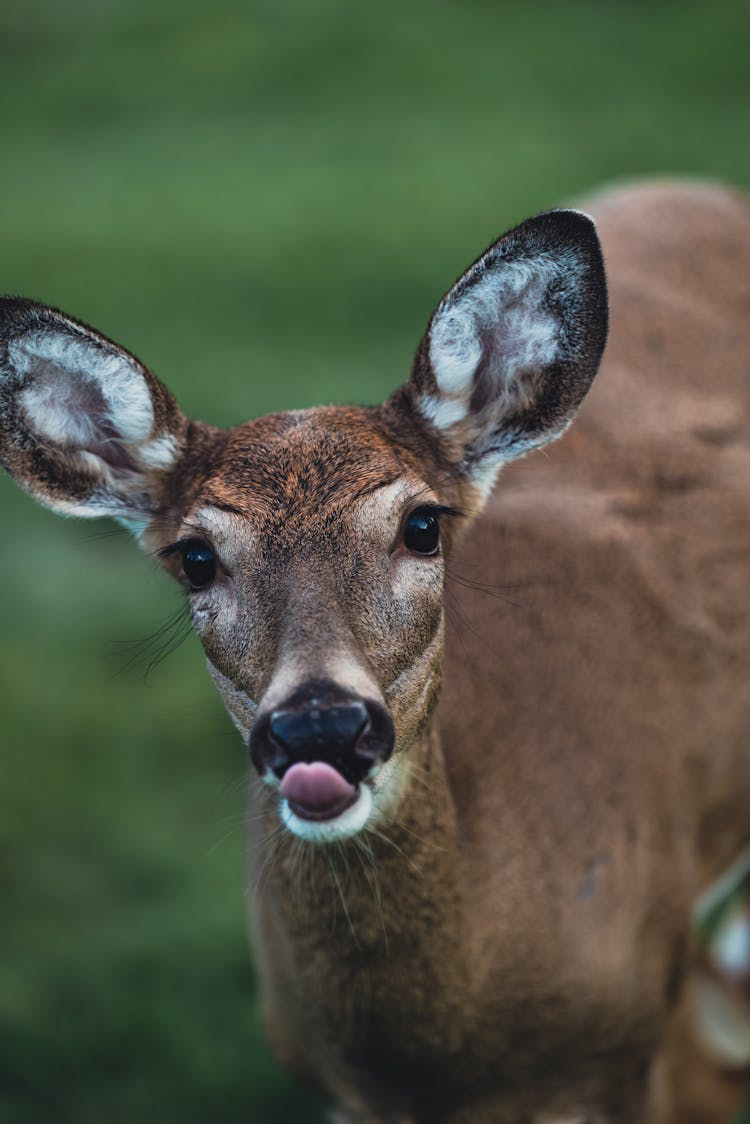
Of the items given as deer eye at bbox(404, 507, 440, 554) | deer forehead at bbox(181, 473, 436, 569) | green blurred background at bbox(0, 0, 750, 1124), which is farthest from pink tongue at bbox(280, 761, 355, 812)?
green blurred background at bbox(0, 0, 750, 1124)

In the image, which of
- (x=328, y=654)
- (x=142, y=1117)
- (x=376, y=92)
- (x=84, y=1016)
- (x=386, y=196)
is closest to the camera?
(x=328, y=654)

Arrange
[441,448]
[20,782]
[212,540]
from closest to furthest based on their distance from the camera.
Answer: [212,540] < [441,448] < [20,782]

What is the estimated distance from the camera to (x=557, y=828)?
3.60 meters

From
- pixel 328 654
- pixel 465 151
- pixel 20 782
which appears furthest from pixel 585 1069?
pixel 465 151

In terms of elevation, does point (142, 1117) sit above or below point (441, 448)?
below

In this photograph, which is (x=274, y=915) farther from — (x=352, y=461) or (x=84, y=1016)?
(x=84, y=1016)

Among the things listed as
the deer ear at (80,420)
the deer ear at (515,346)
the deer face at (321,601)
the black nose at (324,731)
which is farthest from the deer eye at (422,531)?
the deer ear at (80,420)

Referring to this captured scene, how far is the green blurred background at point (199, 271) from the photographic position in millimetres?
4898

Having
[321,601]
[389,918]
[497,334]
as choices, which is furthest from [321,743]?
[497,334]

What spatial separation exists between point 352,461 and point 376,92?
1055 cm

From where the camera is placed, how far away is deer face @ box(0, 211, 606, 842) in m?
2.67

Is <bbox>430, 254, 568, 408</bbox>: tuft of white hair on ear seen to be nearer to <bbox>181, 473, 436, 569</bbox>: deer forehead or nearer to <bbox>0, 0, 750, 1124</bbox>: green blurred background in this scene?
<bbox>181, 473, 436, 569</bbox>: deer forehead

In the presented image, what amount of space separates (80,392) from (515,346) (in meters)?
0.94

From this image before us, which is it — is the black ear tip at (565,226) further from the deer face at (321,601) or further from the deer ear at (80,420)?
the deer ear at (80,420)
